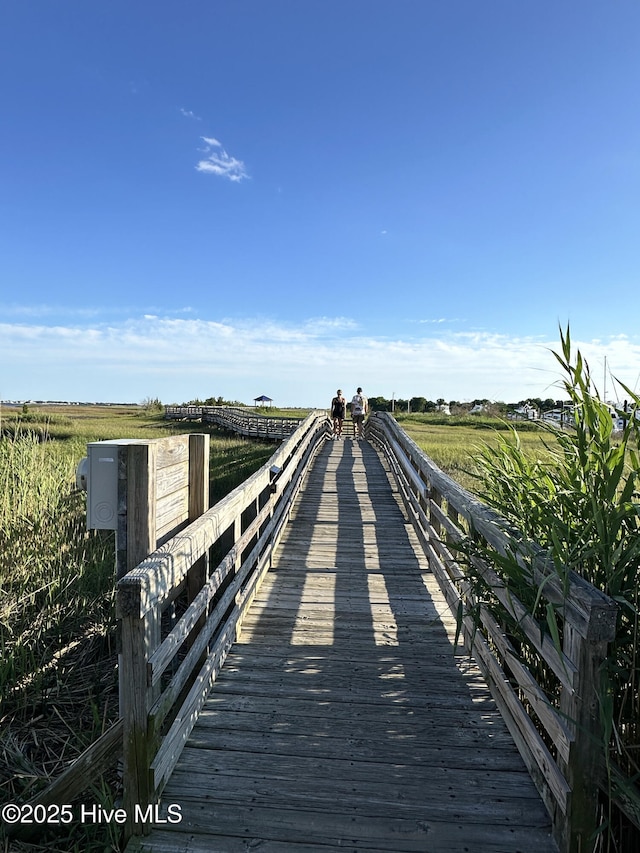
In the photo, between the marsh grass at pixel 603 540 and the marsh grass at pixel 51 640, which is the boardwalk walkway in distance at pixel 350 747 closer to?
the marsh grass at pixel 603 540

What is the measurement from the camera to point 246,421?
28172 millimetres

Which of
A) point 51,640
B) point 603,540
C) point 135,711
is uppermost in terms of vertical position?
point 603,540

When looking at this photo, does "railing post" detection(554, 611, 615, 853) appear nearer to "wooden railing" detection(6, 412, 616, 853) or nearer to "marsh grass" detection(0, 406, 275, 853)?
"wooden railing" detection(6, 412, 616, 853)

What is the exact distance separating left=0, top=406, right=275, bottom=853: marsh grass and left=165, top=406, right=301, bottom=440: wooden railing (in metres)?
12.3

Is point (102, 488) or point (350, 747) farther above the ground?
point (102, 488)

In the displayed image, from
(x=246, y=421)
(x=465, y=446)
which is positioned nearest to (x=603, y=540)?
(x=465, y=446)

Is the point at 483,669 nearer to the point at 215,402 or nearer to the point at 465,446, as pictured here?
the point at 465,446

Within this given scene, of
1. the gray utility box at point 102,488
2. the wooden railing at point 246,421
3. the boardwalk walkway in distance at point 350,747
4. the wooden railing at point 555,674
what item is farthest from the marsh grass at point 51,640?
the wooden railing at point 246,421

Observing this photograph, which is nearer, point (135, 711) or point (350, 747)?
point (135, 711)

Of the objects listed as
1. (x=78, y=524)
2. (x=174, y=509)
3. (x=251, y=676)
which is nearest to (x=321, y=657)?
(x=251, y=676)

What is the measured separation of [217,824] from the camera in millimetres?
2201

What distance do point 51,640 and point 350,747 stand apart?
3.15m

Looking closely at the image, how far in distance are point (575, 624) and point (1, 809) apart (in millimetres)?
2765

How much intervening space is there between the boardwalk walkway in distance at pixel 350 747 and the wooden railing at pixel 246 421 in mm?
14755
